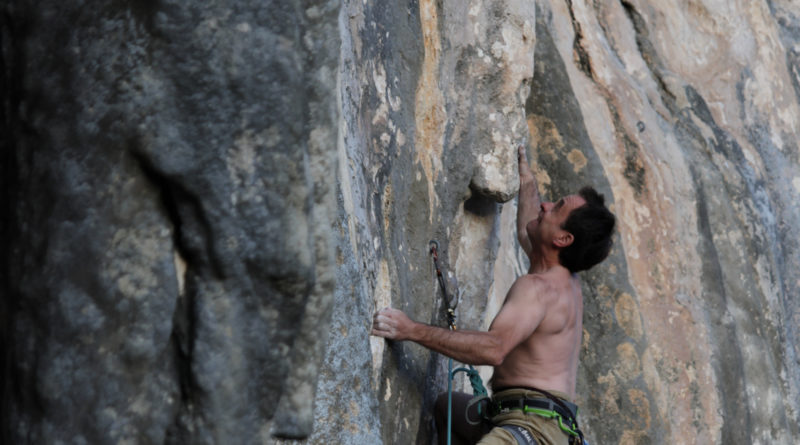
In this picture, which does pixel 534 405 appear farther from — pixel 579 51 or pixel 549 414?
pixel 579 51

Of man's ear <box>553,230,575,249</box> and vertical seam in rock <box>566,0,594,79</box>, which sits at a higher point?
vertical seam in rock <box>566,0,594,79</box>

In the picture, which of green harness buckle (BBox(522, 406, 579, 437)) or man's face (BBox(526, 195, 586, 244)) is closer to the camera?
green harness buckle (BBox(522, 406, 579, 437))

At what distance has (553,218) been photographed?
171 inches

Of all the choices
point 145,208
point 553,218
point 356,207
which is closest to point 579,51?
point 553,218

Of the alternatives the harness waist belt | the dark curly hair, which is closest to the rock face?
the harness waist belt

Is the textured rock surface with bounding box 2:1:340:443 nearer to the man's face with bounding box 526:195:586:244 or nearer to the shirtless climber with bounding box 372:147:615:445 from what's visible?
the shirtless climber with bounding box 372:147:615:445

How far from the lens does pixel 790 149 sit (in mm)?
8359

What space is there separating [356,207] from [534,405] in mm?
1633

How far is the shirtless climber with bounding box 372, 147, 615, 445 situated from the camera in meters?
3.99

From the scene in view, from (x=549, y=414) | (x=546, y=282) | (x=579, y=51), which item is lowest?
(x=549, y=414)

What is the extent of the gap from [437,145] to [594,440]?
2623mm

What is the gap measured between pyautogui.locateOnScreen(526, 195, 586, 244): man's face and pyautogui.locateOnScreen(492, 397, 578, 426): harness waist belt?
0.78m

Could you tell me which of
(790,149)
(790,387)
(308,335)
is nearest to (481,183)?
(308,335)

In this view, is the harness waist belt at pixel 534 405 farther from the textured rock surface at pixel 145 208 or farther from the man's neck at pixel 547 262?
the textured rock surface at pixel 145 208
